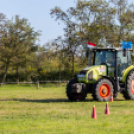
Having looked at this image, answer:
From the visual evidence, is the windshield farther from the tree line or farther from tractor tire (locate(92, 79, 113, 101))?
the tree line

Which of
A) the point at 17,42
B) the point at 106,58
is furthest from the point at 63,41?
the point at 106,58

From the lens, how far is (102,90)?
1516 cm

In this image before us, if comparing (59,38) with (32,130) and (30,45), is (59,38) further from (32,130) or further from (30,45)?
(32,130)

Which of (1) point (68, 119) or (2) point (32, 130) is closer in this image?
(2) point (32, 130)

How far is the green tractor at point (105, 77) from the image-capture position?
1509 centimetres

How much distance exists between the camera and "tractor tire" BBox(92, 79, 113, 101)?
1480 centimetres

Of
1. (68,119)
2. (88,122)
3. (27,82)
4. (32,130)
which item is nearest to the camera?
(32,130)

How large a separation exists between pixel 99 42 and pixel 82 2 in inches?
185

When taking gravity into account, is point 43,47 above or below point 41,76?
above

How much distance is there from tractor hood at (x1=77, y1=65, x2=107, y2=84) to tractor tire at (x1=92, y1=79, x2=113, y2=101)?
1.58ft

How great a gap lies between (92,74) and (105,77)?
0.64m

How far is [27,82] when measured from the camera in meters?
32.9

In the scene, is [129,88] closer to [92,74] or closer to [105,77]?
[105,77]

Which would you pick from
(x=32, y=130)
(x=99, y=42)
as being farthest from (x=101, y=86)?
(x=99, y=42)
